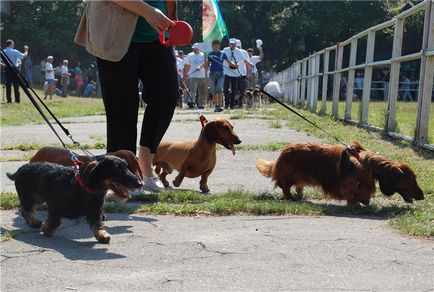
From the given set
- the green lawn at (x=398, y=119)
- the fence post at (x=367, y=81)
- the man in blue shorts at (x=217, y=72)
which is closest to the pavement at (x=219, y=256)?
the green lawn at (x=398, y=119)

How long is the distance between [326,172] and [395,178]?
537 mm

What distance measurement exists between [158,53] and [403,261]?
2713 mm

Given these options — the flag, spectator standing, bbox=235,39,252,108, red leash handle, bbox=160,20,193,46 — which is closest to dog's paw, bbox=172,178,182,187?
A: red leash handle, bbox=160,20,193,46

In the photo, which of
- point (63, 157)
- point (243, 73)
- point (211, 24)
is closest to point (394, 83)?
point (63, 157)

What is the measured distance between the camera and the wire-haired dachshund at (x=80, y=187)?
383 cm

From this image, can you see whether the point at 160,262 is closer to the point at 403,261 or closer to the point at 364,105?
the point at 403,261

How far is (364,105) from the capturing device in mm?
11242

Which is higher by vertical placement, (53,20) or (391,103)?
(53,20)

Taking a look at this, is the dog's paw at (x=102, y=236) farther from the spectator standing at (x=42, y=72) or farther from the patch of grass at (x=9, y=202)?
the spectator standing at (x=42, y=72)

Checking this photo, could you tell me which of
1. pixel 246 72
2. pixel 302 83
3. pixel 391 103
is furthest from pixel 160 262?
pixel 302 83

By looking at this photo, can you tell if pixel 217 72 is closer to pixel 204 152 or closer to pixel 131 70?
pixel 204 152

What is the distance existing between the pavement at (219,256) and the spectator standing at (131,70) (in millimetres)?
980

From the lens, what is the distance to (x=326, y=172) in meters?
5.20

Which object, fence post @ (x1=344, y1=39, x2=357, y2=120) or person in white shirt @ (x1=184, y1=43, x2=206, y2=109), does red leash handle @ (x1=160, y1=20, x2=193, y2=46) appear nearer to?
fence post @ (x1=344, y1=39, x2=357, y2=120)
